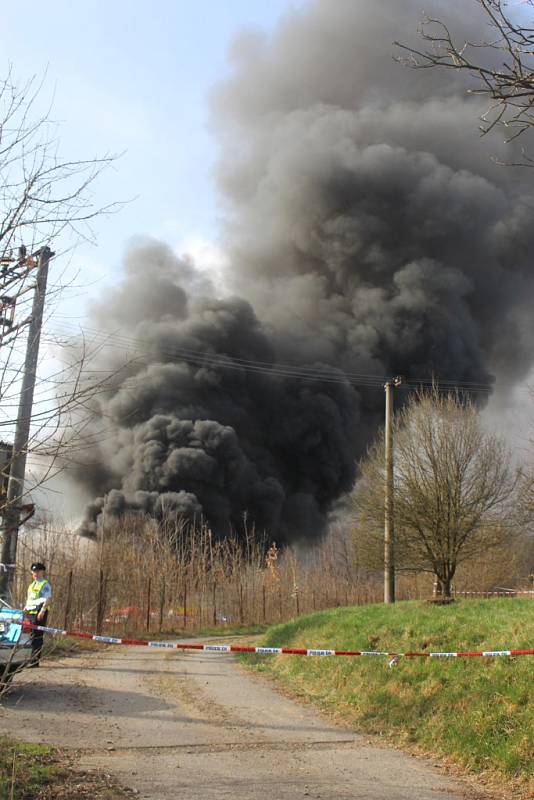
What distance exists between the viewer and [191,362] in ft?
125

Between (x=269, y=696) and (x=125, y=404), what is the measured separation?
2622 cm

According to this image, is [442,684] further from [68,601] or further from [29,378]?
[68,601]

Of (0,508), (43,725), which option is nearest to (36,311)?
(0,508)

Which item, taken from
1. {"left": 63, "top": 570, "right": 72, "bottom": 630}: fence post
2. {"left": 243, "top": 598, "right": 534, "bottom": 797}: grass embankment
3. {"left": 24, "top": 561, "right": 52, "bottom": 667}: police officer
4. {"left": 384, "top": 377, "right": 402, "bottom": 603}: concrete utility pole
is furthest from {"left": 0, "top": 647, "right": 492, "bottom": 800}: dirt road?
{"left": 384, "top": 377, "right": 402, "bottom": 603}: concrete utility pole

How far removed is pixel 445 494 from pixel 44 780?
1195 cm

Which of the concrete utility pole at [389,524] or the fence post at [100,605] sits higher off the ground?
the concrete utility pole at [389,524]

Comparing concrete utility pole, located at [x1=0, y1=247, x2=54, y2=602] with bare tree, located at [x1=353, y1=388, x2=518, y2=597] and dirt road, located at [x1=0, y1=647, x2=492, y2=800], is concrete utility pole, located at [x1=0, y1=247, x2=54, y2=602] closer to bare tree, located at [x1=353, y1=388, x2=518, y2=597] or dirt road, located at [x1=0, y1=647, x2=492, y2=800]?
dirt road, located at [x1=0, y1=647, x2=492, y2=800]

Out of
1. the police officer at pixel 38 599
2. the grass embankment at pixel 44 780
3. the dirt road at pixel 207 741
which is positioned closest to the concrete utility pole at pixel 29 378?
the dirt road at pixel 207 741

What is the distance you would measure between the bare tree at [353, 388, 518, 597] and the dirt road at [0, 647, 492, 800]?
22.1ft

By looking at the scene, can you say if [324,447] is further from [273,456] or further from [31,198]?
[31,198]

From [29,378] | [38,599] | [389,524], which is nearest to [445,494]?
[389,524]

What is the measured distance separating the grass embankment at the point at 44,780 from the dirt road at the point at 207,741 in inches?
7.9

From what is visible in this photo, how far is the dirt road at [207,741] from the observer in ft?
14.6

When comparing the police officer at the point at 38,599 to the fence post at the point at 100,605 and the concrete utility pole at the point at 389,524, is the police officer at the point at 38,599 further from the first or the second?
the concrete utility pole at the point at 389,524
